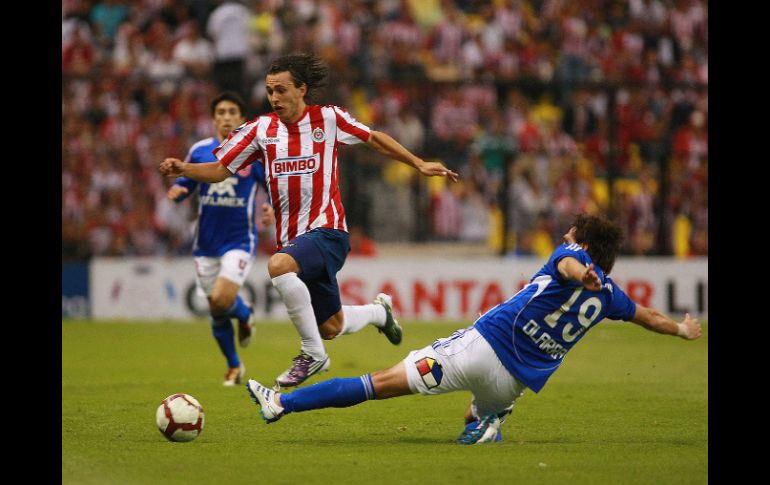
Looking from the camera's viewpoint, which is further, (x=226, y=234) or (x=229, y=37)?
(x=229, y=37)

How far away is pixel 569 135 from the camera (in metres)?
19.7

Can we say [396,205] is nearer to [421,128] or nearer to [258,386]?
[421,128]

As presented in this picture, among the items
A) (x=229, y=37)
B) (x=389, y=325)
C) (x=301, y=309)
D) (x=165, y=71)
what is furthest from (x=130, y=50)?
(x=301, y=309)

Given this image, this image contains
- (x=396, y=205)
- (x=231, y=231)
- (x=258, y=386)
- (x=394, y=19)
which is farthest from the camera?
(x=394, y=19)

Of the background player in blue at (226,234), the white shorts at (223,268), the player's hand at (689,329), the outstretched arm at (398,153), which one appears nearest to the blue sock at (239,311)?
the background player in blue at (226,234)

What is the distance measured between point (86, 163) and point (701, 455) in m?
13.7

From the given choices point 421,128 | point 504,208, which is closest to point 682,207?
point 504,208

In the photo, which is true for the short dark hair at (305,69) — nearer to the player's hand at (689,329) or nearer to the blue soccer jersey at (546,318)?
the blue soccer jersey at (546,318)

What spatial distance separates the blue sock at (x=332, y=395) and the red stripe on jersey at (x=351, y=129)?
2.04m

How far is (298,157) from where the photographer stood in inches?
346

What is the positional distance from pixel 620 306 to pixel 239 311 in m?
5.19

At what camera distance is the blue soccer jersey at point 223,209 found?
38.3ft

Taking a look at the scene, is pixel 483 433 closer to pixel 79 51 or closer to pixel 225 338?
pixel 225 338

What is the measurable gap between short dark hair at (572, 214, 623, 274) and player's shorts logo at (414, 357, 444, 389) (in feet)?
3.93
